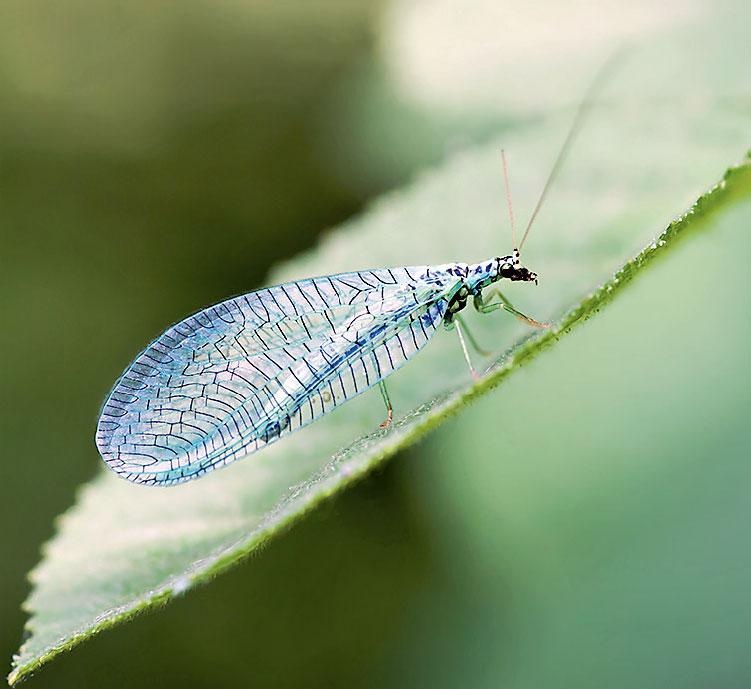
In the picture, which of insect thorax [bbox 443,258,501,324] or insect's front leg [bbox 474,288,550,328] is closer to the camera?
insect's front leg [bbox 474,288,550,328]

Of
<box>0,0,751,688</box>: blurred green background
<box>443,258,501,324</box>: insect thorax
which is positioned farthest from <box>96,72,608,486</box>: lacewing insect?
<box>0,0,751,688</box>: blurred green background

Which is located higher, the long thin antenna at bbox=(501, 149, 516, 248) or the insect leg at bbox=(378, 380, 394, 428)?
the long thin antenna at bbox=(501, 149, 516, 248)

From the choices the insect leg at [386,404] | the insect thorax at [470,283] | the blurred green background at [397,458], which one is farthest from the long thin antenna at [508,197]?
the insect leg at [386,404]

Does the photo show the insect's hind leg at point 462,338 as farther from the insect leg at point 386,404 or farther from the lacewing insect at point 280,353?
the insect leg at point 386,404

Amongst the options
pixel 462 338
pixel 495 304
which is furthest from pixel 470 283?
pixel 462 338

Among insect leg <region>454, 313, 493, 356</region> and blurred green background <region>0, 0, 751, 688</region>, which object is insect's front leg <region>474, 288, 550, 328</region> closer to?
insect leg <region>454, 313, 493, 356</region>

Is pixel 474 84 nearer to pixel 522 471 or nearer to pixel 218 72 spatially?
pixel 218 72

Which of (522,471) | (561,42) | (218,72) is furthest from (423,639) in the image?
Answer: (218,72)
